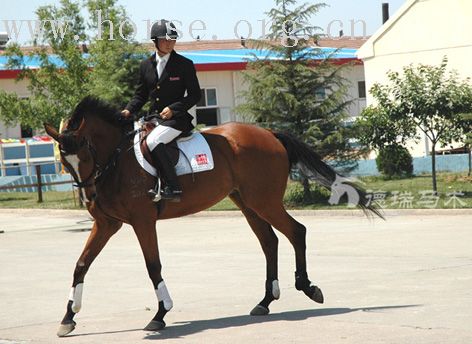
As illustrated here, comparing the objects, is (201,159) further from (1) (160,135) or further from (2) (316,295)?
(2) (316,295)

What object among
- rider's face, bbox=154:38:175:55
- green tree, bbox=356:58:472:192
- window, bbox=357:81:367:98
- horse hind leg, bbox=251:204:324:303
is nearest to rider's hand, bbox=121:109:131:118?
rider's face, bbox=154:38:175:55

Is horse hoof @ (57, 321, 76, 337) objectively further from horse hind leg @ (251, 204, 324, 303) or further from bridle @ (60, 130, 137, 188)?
horse hind leg @ (251, 204, 324, 303)

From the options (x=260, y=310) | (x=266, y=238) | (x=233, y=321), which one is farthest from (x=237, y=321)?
(x=266, y=238)

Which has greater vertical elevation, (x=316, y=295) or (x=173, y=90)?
(x=173, y=90)

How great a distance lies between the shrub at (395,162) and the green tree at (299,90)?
4561 millimetres

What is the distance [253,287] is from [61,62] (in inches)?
993

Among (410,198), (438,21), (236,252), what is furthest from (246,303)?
(438,21)

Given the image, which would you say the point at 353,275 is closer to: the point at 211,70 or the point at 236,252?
the point at 236,252

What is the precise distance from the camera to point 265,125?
26.2 meters

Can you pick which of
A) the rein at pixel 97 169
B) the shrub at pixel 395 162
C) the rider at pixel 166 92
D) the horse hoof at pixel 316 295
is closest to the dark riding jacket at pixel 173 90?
the rider at pixel 166 92

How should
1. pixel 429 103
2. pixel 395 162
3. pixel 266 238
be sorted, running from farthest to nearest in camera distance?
1. pixel 395 162
2. pixel 429 103
3. pixel 266 238

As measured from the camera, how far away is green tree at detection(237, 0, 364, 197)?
85.4 ft

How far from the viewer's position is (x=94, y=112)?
973 cm

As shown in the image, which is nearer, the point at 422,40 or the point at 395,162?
the point at 395,162
